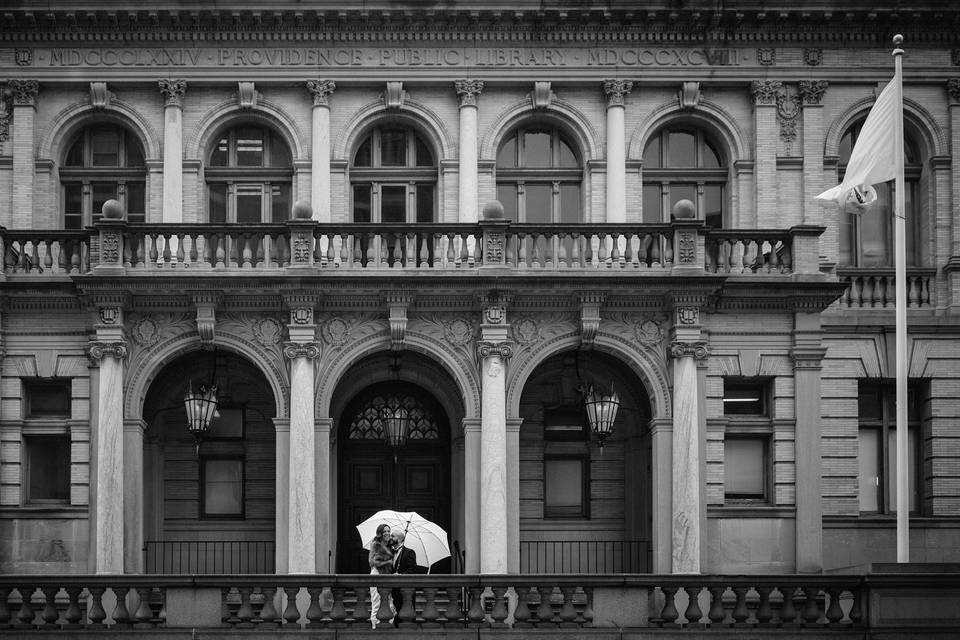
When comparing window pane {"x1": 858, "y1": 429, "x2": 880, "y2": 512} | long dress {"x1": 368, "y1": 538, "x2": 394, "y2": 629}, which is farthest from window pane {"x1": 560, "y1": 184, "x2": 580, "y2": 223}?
long dress {"x1": 368, "y1": 538, "x2": 394, "y2": 629}

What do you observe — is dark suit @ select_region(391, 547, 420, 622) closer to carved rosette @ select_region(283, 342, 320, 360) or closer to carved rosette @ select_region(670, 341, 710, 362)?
carved rosette @ select_region(283, 342, 320, 360)

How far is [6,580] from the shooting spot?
21.1 m

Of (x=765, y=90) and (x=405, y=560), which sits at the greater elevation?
(x=765, y=90)

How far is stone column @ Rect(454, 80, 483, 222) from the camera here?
3169cm

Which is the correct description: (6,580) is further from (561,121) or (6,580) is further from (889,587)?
(561,121)

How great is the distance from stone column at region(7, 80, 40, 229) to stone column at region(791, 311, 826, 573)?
15411 millimetres

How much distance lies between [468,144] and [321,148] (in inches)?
117

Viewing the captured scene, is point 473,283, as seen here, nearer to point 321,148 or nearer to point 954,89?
point 321,148

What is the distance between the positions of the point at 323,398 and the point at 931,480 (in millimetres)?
12145

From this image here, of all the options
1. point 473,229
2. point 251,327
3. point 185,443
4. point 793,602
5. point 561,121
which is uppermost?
point 561,121

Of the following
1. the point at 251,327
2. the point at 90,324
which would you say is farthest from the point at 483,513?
the point at 90,324

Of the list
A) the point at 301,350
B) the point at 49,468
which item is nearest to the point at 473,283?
the point at 301,350

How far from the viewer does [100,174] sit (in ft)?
106

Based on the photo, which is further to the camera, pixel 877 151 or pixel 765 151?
pixel 765 151
